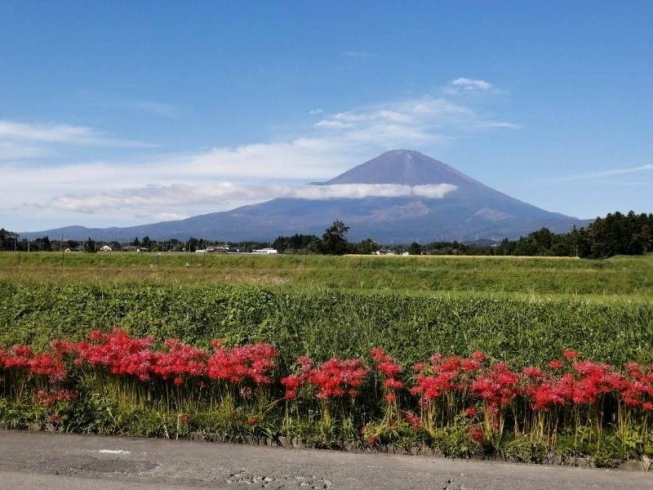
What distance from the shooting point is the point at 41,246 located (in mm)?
68875

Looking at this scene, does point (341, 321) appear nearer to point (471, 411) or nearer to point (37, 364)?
point (471, 411)

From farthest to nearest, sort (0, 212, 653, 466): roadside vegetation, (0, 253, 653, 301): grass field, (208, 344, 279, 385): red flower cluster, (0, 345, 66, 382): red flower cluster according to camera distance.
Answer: (0, 253, 653, 301): grass field, (0, 345, 66, 382): red flower cluster, (208, 344, 279, 385): red flower cluster, (0, 212, 653, 466): roadside vegetation

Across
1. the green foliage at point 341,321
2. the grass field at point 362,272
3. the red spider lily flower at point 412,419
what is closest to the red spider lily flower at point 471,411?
the red spider lily flower at point 412,419

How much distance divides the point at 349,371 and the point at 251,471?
69.6 inches

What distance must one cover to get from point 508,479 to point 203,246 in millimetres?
89652

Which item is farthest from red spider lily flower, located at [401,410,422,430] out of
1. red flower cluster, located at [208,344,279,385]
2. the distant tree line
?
the distant tree line

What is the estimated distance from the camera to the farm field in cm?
711

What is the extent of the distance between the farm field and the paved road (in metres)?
0.37

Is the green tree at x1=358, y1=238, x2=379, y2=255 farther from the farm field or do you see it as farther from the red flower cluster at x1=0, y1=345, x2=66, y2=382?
the red flower cluster at x1=0, y1=345, x2=66, y2=382

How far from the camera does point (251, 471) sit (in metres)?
6.30

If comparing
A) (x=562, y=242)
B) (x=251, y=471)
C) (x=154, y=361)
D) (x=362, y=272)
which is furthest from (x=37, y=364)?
(x=562, y=242)

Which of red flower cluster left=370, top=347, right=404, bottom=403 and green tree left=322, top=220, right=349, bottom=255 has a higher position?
green tree left=322, top=220, right=349, bottom=255

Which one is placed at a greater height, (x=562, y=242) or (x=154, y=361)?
(x=562, y=242)

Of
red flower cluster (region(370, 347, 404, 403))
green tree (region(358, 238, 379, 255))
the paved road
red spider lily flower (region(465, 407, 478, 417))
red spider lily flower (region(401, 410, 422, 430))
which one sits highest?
green tree (region(358, 238, 379, 255))
